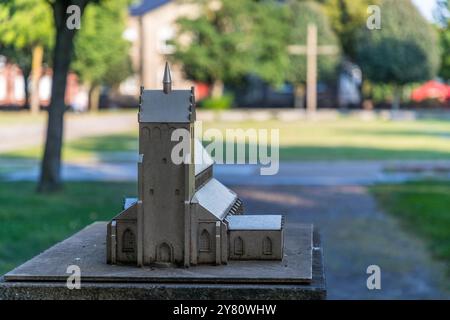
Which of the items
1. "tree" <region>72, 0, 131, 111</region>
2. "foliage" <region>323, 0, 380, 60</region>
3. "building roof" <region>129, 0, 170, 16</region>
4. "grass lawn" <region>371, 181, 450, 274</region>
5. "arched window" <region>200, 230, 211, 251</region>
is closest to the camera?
"arched window" <region>200, 230, 211, 251</region>

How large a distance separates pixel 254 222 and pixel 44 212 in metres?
12.2

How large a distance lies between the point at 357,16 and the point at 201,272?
77395 mm

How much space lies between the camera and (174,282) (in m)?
4.52

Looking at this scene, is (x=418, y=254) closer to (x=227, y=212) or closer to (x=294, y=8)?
(x=227, y=212)

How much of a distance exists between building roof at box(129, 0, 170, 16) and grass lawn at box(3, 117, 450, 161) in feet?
101

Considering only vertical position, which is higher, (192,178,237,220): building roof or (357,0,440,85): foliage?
(357,0,440,85): foliage

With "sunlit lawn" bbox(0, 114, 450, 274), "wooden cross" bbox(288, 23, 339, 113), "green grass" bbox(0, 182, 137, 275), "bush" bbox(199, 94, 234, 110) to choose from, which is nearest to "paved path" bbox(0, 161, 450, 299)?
"sunlit lawn" bbox(0, 114, 450, 274)

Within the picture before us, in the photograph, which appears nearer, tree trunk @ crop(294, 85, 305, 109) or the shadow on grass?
the shadow on grass

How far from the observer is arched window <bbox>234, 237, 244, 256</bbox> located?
15.9 feet

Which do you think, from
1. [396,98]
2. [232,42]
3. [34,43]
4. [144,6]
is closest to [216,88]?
[232,42]

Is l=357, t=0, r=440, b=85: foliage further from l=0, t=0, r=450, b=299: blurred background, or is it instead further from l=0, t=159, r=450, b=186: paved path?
l=0, t=159, r=450, b=186: paved path

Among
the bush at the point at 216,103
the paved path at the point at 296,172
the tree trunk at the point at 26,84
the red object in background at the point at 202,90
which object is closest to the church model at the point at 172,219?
the paved path at the point at 296,172

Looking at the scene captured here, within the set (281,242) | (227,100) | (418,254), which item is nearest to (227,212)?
(281,242)

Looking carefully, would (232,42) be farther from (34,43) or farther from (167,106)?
(167,106)
